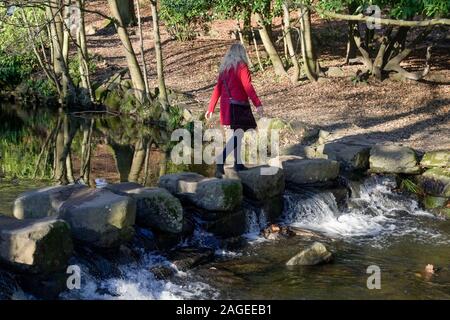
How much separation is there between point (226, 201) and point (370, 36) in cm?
987

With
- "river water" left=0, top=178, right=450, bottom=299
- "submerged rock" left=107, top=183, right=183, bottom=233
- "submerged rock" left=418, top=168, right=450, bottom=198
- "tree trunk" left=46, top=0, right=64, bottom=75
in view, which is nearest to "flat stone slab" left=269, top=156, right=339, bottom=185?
"river water" left=0, top=178, right=450, bottom=299

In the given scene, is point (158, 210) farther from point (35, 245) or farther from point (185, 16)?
point (185, 16)

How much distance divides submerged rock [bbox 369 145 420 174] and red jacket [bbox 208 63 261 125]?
2.87m

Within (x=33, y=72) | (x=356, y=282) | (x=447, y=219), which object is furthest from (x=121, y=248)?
(x=33, y=72)

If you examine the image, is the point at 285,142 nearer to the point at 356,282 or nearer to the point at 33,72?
the point at 356,282

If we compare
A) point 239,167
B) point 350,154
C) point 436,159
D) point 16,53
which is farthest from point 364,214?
point 16,53

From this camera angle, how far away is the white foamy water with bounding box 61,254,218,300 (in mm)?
6547

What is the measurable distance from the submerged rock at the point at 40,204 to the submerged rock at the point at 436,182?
5.45 m

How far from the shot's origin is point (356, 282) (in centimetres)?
690

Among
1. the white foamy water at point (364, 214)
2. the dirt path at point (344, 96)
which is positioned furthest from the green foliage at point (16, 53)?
the white foamy water at point (364, 214)

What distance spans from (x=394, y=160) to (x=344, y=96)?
456cm

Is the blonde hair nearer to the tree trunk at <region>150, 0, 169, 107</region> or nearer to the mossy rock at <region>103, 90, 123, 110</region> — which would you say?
the tree trunk at <region>150, 0, 169, 107</region>

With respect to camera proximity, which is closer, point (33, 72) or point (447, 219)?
point (447, 219)

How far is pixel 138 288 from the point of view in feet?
22.2
